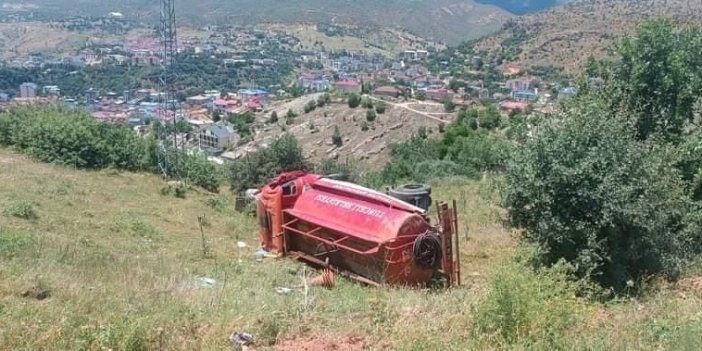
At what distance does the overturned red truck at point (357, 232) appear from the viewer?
31.3 feet

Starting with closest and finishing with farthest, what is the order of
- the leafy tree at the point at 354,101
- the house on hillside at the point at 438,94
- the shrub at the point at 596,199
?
1. the shrub at the point at 596,199
2. the leafy tree at the point at 354,101
3. the house on hillside at the point at 438,94

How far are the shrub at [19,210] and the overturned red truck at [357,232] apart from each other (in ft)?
15.7

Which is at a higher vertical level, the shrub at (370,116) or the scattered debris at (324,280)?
the scattered debris at (324,280)

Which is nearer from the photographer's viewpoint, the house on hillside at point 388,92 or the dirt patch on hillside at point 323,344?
the dirt patch on hillside at point 323,344

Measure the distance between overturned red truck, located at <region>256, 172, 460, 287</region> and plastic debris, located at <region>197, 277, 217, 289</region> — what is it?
2.23 metres

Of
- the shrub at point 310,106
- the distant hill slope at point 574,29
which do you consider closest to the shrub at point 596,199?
the shrub at point 310,106

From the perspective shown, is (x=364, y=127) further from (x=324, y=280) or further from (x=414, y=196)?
(x=324, y=280)

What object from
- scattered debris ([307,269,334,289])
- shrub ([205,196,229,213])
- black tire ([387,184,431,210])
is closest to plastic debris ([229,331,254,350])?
scattered debris ([307,269,334,289])

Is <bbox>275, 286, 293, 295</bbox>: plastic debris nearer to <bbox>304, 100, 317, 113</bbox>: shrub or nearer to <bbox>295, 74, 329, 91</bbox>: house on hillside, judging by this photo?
<bbox>304, 100, 317, 113</bbox>: shrub

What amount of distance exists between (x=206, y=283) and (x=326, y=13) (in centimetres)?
17897

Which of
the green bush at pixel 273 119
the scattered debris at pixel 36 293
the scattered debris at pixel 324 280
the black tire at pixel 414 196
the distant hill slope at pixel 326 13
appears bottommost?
the green bush at pixel 273 119

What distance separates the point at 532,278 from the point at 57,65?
96.3 m

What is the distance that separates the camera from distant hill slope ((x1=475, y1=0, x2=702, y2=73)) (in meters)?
74.8

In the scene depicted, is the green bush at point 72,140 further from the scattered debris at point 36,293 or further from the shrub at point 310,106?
the shrub at point 310,106
